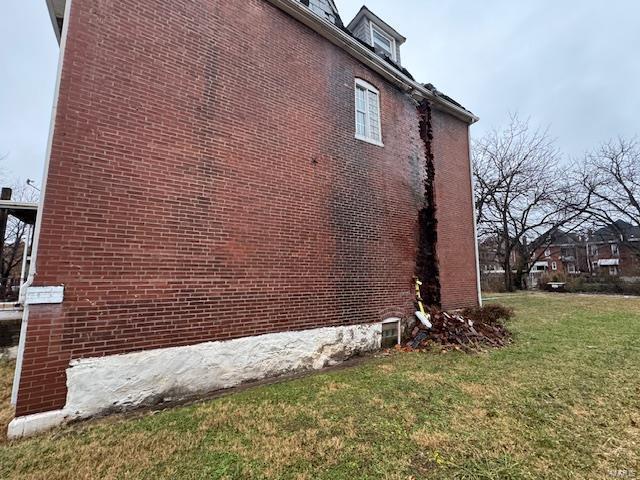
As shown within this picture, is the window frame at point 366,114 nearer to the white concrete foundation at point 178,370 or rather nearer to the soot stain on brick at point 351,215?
the soot stain on brick at point 351,215

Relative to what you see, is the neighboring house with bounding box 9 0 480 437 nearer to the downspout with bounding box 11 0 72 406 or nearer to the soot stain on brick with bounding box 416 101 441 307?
the downspout with bounding box 11 0 72 406

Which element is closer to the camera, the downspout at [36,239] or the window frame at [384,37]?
the downspout at [36,239]

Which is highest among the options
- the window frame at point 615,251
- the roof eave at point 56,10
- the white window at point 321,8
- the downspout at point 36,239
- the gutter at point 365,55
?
the white window at point 321,8

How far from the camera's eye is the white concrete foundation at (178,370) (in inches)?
147

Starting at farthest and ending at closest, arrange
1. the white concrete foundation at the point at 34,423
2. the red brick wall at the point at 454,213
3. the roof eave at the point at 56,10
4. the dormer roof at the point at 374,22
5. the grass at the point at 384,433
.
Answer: the dormer roof at the point at 374,22
the red brick wall at the point at 454,213
the roof eave at the point at 56,10
the white concrete foundation at the point at 34,423
the grass at the point at 384,433

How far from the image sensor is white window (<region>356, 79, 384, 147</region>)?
768 centimetres

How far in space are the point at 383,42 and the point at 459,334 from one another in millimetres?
9236

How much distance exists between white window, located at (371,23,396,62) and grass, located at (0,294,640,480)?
31.7ft

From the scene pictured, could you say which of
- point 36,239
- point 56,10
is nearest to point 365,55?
point 56,10

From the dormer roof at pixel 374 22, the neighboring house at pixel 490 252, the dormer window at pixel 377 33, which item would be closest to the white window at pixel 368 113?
the dormer window at pixel 377 33

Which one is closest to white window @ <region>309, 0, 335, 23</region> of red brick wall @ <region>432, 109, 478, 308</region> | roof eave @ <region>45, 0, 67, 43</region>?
red brick wall @ <region>432, 109, 478, 308</region>

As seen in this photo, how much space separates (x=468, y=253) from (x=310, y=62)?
7.28 metres

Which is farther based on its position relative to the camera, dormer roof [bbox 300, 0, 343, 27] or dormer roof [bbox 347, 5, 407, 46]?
dormer roof [bbox 347, 5, 407, 46]

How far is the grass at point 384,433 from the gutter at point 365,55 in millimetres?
6989
